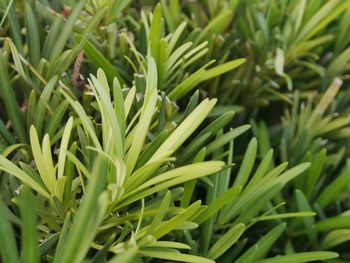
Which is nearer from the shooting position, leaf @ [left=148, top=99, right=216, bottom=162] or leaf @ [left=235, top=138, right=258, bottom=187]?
leaf @ [left=148, top=99, right=216, bottom=162]

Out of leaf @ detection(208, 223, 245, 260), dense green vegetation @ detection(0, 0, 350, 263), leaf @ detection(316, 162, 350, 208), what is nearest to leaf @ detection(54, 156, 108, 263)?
dense green vegetation @ detection(0, 0, 350, 263)

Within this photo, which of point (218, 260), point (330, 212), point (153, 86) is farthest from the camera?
point (330, 212)

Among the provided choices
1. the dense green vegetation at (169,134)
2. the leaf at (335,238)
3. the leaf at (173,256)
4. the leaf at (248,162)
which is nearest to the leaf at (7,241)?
the dense green vegetation at (169,134)

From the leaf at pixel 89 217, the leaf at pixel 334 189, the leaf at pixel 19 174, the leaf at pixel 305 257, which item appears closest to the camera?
the leaf at pixel 89 217

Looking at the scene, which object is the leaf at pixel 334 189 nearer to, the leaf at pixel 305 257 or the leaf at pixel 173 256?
the leaf at pixel 305 257

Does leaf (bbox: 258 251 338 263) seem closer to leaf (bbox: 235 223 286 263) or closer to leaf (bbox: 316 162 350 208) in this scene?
leaf (bbox: 235 223 286 263)

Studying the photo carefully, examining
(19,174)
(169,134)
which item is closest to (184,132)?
(169,134)

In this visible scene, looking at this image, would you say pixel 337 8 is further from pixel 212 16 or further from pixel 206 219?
pixel 206 219

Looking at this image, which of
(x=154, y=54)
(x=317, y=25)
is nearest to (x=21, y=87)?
(x=154, y=54)

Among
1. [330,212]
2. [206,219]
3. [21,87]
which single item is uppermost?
[21,87]
